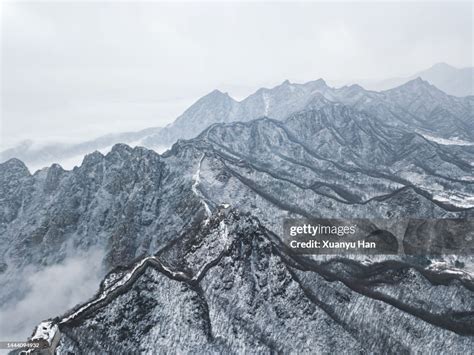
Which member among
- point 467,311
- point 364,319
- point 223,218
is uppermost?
point 223,218

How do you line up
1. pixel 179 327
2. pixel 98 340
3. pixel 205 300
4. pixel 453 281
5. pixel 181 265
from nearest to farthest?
pixel 98 340
pixel 179 327
pixel 205 300
pixel 181 265
pixel 453 281

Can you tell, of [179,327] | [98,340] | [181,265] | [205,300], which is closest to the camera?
[98,340]

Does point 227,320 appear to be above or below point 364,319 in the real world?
above

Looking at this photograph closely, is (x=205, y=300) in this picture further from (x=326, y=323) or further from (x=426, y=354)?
(x=426, y=354)

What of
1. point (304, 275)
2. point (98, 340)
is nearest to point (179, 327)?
point (98, 340)

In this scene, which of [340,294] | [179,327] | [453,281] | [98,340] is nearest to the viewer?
[98,340]

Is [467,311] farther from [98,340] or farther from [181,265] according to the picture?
[98,340]

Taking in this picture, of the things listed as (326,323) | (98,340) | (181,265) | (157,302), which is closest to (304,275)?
(326,323)

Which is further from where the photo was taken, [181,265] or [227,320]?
[181,265]

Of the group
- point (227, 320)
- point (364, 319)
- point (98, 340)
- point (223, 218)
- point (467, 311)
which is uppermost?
point (223, 218)
